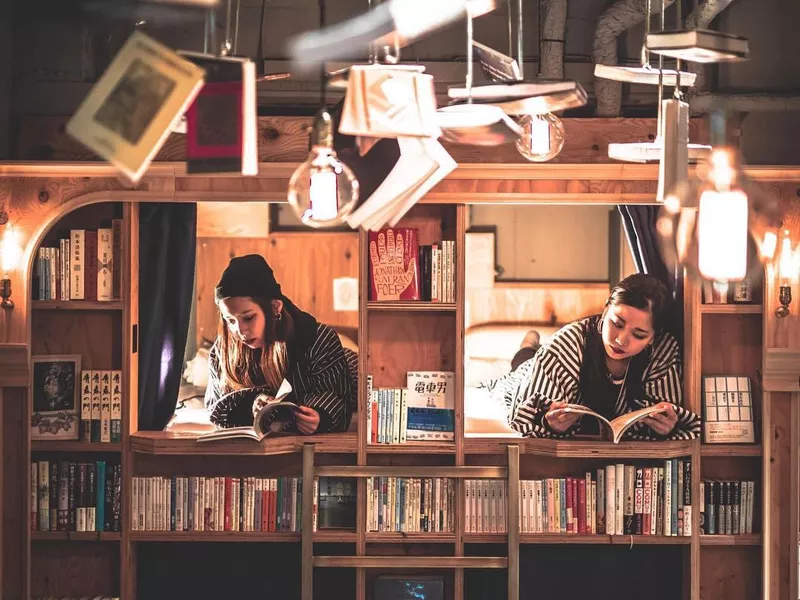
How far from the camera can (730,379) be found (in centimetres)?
451

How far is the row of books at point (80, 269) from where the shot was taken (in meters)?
4.47

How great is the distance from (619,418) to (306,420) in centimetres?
139

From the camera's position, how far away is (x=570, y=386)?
459 cm

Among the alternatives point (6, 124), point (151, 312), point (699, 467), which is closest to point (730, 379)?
point (699, 467)

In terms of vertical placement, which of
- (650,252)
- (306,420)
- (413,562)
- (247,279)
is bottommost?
(413,562)

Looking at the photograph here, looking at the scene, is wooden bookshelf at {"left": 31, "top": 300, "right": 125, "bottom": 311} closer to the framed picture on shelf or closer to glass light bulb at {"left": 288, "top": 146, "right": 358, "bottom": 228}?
the framed picture on shelf

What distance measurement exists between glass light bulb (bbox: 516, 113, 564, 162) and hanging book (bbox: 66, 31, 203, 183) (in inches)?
42.9

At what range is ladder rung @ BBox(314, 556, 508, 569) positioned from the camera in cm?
442

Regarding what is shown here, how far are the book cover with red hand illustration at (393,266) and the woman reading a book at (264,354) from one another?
1.11 feet

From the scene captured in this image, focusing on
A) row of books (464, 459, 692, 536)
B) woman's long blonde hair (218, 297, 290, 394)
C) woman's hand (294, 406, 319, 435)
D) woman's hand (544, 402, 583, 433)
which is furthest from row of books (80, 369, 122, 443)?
woman's hand (544, 402, 583, 433)

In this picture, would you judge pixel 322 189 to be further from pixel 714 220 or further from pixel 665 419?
pixel 665 419

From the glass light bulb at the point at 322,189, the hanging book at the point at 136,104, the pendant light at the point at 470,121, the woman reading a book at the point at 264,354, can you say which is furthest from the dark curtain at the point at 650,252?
the hanging book at the point at 136,104

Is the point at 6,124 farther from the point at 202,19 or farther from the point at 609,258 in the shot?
the point at 609,258

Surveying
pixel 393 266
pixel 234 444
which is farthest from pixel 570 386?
pixel 234 444
